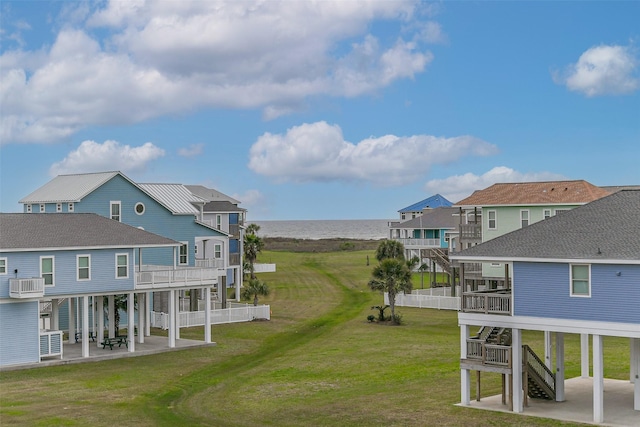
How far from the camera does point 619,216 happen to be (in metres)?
31.0

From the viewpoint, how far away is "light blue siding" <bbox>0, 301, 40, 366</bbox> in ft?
132

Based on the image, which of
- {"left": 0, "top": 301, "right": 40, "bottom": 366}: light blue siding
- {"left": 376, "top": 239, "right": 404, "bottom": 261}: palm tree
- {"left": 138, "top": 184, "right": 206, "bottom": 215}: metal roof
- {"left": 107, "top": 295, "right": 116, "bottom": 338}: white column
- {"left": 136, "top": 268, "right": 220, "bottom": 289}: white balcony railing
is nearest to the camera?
{"left": 0, "top": 301, "right": 40, "bottom": 366}: light blue siding

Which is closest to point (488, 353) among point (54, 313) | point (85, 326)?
point (85, 326)

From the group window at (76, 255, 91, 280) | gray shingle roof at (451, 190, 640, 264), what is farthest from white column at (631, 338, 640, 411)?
window at (76, 255, 91, 280)

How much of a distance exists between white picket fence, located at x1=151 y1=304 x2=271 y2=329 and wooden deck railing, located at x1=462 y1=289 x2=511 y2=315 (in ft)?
86.4

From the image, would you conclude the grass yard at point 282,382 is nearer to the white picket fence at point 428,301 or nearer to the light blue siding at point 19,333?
the light blue siding at point 19,333

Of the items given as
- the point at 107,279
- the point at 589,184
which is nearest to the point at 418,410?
the point at 107,279

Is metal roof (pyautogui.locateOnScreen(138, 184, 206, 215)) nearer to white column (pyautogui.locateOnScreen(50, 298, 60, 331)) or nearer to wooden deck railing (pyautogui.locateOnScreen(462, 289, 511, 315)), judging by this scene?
white column (pyautogui.locateOnScreen(50, 298, 60, 331))

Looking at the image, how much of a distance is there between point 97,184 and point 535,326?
1317 inches

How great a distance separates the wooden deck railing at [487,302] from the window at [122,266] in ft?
63.5

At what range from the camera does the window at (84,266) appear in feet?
139

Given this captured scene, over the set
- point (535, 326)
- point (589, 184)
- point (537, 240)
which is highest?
point (589, 184)

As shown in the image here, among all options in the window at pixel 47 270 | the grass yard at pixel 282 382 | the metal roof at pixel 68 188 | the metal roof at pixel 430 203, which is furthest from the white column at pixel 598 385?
the metal roof at pixel 430 203

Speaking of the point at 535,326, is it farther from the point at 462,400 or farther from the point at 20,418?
the point at 20,418
